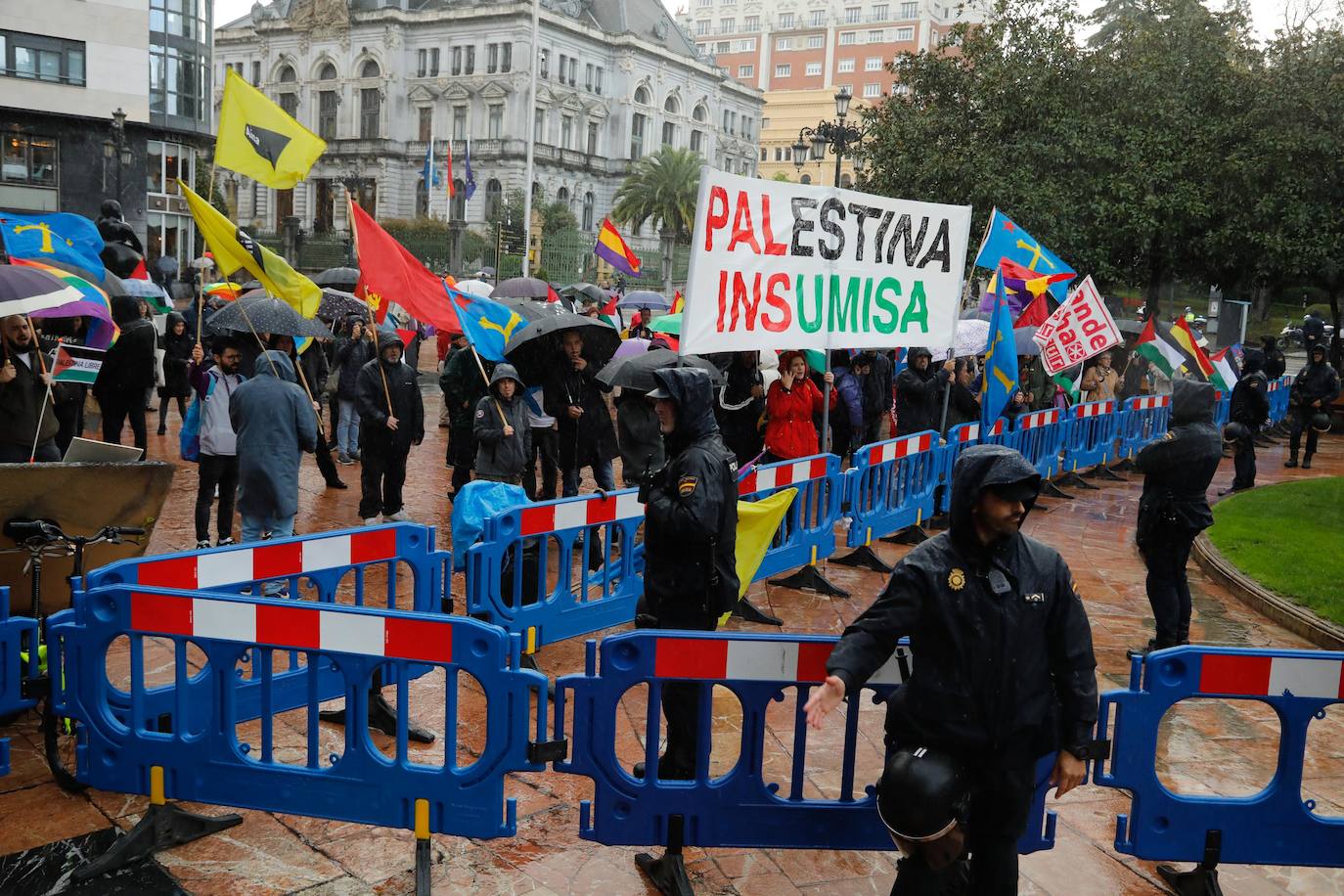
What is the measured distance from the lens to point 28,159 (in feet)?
129

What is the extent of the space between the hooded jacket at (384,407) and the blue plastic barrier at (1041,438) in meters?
6.40

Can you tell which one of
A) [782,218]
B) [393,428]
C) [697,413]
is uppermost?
[782,218]

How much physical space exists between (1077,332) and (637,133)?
74.4 m

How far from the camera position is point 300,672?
5.27m

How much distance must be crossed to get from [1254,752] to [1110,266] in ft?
62.4

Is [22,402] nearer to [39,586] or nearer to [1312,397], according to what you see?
[39,586]

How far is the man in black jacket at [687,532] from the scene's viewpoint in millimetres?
4730

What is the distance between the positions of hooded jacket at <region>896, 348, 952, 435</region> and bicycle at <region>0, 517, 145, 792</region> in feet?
26.5

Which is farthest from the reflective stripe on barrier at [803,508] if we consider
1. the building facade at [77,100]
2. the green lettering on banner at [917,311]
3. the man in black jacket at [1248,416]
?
the building facade at [77,100]

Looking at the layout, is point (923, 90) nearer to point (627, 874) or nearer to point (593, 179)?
point (627, 874)

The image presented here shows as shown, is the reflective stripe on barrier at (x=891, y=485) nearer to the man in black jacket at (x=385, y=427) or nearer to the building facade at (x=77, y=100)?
the man in black jacket at (x=385, y=427)

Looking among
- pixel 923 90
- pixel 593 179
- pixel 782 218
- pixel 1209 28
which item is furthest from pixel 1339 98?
pixel 593 179

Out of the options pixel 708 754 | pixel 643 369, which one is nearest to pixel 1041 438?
pixel 643 369

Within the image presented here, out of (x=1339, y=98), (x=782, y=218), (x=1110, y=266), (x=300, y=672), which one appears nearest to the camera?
(x=300, y=672)
